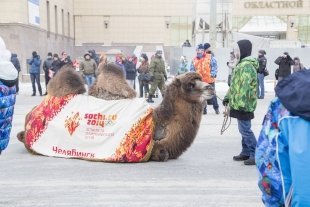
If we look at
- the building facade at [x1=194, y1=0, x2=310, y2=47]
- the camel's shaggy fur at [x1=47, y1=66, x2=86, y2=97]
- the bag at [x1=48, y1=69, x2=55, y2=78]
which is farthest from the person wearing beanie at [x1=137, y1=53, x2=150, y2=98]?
the building facade at [x1=194, y1=0, x2=310, y2=47]

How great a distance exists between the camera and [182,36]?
51594 millimetres

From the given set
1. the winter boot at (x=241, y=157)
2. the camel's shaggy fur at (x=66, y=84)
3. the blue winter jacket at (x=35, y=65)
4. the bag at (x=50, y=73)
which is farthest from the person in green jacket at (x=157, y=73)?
the winter boot at (x=241, y=157)

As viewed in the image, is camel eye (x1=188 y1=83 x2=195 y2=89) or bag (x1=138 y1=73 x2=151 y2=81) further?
bag (x1=138 y1=73 x2=151 y2=81)

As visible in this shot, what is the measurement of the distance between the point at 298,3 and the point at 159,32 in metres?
14.7

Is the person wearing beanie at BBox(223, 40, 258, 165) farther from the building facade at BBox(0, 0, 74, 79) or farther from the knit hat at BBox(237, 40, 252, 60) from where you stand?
the building facade at BBox(0, 0, 74, 79)

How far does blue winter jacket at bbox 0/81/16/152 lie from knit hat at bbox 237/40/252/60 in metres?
3.43

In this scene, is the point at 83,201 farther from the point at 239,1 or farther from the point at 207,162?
the point at 239,1

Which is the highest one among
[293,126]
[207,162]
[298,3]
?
[298,3]

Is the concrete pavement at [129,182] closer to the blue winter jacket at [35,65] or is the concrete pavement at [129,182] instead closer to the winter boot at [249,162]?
the winter boot at [249,162]

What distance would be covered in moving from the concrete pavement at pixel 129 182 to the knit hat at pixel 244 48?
4.88 ft

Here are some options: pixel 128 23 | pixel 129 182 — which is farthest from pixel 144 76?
pixel 128 23

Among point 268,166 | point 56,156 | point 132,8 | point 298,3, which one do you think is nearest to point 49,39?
point 132,8

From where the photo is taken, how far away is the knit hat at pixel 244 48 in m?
6.27

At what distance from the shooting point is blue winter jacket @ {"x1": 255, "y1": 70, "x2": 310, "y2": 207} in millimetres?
1762
